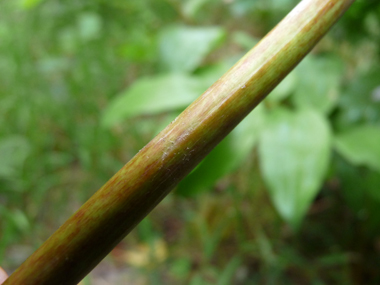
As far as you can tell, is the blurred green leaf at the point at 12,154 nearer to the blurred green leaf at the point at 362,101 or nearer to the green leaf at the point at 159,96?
the green leaf at the point at 159,96

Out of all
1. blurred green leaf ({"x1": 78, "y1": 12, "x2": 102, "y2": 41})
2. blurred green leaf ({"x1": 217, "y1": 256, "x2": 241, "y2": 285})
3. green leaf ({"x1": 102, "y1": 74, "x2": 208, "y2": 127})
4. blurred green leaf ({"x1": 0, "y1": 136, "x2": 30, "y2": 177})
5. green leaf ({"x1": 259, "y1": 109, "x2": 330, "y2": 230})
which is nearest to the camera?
green leaf ({"x1": 259, "y1": 109, "x2": 330, "y2": 230})

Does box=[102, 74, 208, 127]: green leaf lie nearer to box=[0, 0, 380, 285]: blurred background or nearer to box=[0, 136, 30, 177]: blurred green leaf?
box=[0, 0, 380, 285]: blurred background

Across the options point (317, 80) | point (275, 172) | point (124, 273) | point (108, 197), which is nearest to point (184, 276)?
point (124, 273)

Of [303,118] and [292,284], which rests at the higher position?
[303,118]

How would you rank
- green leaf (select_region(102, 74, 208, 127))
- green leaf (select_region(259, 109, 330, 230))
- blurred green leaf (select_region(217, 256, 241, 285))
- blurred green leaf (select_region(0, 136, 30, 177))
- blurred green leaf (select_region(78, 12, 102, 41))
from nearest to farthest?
green leaf (select_region(259, 109, 330, 230))
green leaf (select_region(102, 74, 208, 127))
blurred green leaf (select_region(217, 256, 241, 285))
blurred green leaf (select_region(0, 136, 30, 177))
blurred green leaf (select_region(78, 12, 102, 41))

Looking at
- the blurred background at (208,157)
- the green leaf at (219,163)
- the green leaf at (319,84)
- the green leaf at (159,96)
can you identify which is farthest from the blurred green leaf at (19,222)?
the green leaf at (319,84)

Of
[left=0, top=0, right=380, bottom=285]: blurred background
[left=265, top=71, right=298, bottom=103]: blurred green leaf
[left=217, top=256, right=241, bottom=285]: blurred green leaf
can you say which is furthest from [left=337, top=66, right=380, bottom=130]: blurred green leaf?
[left=217, top=256, right=241, bottom=285]: blurred green leaf

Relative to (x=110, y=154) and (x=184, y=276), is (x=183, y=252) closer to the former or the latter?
(x=184, y=276)
